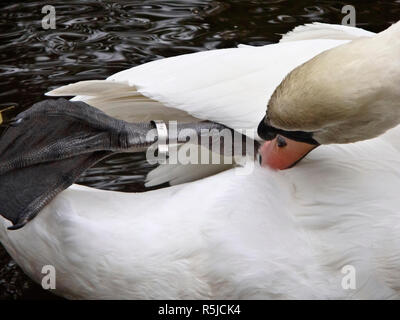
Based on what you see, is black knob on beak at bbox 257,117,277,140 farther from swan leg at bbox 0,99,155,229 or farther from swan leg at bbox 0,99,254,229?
swan leg at bbox 0,99,155,229

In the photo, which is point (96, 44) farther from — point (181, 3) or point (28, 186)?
point (28, 186)

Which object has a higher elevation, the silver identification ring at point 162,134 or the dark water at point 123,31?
the silver identification ring at point 162,134

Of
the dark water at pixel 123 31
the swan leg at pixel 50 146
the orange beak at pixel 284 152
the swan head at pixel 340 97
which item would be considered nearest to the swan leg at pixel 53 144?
the swan leg at pixel 50 146

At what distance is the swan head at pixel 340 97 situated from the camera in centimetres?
253

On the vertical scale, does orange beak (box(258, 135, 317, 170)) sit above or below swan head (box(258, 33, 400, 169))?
below

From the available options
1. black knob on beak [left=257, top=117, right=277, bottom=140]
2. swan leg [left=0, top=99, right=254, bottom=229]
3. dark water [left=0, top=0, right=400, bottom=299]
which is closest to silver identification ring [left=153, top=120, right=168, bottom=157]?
swan leg [left=0, top=99, right=254, bottom=229]

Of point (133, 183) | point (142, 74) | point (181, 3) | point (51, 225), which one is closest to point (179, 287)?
point (51, 225)

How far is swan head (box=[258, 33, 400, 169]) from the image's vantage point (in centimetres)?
253

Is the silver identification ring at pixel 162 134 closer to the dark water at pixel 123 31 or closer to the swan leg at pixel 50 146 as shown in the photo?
the swan leg at pixel 50 146

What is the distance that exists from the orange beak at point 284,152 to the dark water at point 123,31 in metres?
1.37

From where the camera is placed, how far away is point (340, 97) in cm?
254

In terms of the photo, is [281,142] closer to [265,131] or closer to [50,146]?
[265,131]

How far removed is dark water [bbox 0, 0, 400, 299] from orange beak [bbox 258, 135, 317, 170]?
1.37 metres

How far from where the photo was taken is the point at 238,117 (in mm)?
2730
